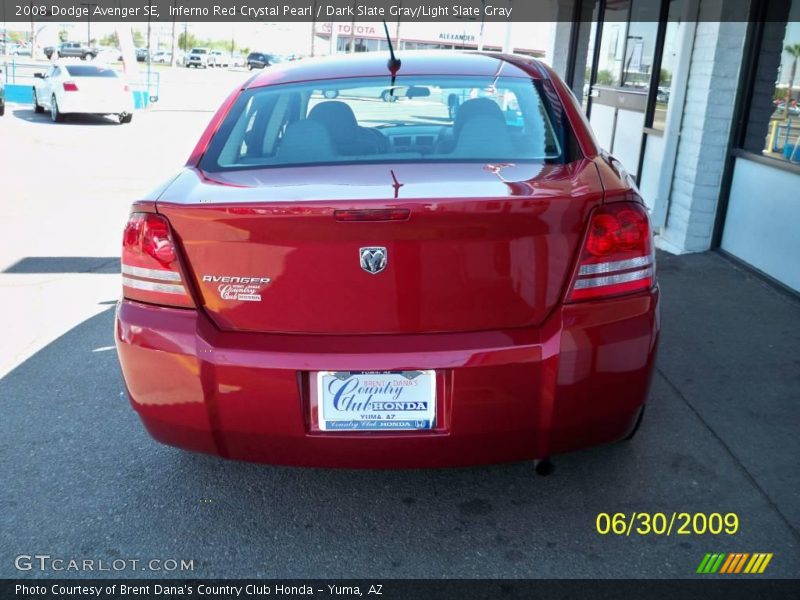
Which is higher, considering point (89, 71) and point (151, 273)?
point (151, 273)

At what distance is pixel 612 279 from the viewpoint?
2.59 metres

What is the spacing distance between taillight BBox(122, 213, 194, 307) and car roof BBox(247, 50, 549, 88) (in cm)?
118

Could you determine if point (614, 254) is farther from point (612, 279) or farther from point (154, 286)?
point (154, 286)

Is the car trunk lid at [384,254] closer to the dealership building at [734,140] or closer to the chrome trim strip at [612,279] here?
the chrome trim strip at [612,279]

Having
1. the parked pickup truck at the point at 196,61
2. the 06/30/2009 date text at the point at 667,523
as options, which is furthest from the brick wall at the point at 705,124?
the parked pickup truck at the point at 196,61

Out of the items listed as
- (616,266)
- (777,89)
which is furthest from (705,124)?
(616,266)

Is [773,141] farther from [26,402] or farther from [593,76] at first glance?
[593,76]

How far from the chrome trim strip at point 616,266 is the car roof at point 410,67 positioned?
1248mm

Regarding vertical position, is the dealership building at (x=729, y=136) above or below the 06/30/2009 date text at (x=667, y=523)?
above

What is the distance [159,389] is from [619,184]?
5.49ft

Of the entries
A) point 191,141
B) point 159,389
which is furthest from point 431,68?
point 191,141

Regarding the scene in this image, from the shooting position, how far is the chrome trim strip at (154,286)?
8.48 feet

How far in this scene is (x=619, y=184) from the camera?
2.70 meters

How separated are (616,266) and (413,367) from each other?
0.74m
